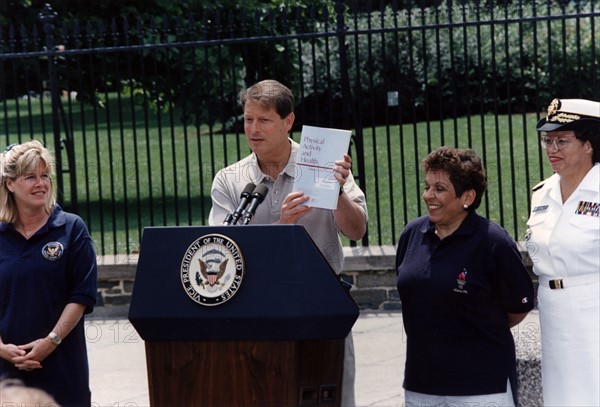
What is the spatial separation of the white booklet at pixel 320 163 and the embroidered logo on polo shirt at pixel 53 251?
4.01 ft

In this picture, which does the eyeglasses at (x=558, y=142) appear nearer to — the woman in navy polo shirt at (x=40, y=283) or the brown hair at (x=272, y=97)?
the brown hair at (x=272, y=97)

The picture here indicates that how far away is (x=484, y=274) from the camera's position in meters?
4.54

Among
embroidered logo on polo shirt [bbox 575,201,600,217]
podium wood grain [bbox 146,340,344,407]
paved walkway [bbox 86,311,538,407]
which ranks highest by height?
embroidered logo on polo shirt [bbox 575,201,600,217]

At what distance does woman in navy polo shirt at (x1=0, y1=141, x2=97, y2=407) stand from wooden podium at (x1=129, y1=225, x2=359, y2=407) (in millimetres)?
1075

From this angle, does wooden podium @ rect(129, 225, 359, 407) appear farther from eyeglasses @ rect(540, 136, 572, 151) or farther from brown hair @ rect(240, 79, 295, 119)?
eyeglasses @ rect(540, 136, 572, 151)

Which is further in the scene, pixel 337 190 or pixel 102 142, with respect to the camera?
pixel 102 142

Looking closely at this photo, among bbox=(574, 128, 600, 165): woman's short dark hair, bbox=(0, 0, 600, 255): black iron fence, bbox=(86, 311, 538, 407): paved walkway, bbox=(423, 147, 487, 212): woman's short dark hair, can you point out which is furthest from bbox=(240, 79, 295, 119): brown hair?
bbox=(0, 0, 600, 255): black iron fence

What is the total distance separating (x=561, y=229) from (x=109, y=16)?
10829mm

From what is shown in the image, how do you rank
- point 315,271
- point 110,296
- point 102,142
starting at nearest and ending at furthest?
1. point 315,271
2. point 110,296
3. point 102,142

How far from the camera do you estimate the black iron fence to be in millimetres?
9117

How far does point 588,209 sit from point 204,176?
13456 mm

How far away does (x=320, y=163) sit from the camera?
14.0 feet

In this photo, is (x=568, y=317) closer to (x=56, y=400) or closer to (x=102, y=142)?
(x=56, y=400)

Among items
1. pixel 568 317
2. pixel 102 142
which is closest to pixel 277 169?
pixel 568 317
